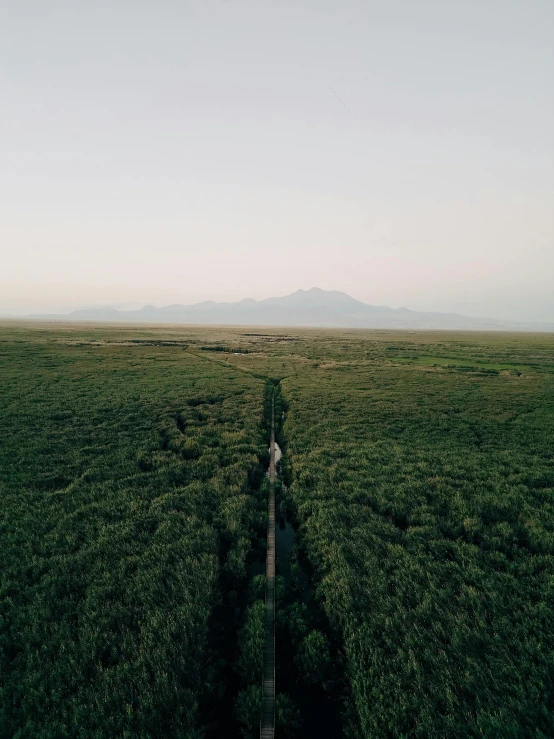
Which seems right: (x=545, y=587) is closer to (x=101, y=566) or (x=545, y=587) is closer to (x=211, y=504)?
(x=211, y=504)

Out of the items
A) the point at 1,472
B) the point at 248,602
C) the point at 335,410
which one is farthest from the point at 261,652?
the point at 335,410

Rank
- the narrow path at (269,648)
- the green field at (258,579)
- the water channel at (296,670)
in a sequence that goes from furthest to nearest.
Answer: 1. the water channel at (296,670)
2. the narrow path at (269,648)
3. the green field at (258,579)

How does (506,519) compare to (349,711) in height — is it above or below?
above

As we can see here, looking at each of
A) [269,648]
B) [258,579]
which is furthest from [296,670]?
[258,579]

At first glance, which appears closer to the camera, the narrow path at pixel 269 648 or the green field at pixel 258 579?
the green field at pixel 258 579

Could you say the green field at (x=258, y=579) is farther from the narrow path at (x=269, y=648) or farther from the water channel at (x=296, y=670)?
the narrow path at (x=269, y=648)

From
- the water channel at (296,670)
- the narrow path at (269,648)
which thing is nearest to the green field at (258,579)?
the water channel at (296,670)

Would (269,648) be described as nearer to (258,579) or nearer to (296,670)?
(296,670)

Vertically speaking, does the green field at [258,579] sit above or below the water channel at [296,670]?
above
